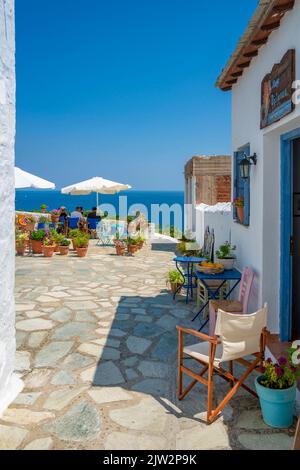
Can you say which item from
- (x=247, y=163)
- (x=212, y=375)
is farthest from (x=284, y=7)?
(x=212, y=375)

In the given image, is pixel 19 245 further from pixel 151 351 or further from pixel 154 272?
pixel 151 351

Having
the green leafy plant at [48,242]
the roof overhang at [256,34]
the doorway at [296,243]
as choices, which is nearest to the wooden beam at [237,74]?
the roof overhang at [256,34]

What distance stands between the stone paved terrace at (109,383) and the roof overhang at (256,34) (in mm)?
3742

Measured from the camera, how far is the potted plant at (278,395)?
351cm

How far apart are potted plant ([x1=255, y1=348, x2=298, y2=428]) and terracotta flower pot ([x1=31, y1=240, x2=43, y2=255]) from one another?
400 inches

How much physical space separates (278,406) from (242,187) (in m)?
3.85

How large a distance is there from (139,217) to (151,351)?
10.9m

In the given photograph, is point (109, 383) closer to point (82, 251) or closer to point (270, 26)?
point (270, 26)

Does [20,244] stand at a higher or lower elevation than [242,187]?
lower

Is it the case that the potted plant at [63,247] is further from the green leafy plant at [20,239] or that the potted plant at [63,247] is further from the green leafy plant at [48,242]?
the green leafy plant at [20,239]

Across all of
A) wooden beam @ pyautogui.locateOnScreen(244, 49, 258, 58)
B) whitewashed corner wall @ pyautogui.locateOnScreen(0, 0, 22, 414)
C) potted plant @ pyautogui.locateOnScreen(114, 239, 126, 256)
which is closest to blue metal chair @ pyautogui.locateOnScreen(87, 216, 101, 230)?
potted plant @ pyautogui.locateOnScreen(114, 239, 126, 256)

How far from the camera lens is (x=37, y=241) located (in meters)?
12.8

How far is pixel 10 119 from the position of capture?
4027 millimetres
